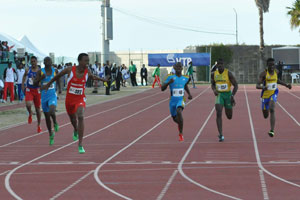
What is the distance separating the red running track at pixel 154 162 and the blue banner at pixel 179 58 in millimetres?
33217

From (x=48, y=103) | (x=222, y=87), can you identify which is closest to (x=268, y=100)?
(x=222, y=87)

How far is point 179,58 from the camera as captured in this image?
55.4 metres

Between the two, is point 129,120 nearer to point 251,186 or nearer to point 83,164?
point 83,164

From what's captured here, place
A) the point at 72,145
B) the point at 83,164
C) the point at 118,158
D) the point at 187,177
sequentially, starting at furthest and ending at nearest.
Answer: the point at 72,145 → the point at 118,158 → the point at 83,164 → the point at 187,177

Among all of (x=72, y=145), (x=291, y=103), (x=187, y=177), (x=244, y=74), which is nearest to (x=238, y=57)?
(x=244, y=74)

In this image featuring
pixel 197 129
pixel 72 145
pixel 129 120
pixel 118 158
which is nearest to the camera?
pixel 118 158

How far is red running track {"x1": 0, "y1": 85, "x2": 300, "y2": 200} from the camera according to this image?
9.09 m

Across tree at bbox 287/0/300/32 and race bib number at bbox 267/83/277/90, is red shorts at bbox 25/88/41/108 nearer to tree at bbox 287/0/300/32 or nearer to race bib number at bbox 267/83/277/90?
race bib number at bbox 267/83/277/90

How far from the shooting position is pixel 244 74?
6003 cm

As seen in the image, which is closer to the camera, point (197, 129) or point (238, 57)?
point (197, 129)

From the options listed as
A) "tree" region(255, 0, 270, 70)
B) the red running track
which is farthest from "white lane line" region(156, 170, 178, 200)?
"tree" region(255, 0, 270, 70)

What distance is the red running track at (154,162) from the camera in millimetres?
9094

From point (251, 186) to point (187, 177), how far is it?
124cm

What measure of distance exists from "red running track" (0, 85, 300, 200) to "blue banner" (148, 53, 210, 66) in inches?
1308
